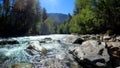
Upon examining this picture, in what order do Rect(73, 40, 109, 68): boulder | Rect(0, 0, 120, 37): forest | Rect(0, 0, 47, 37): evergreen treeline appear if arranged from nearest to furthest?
Rect(73, 40, 109, 68): boulder
Rect(0, 0, 120, 37): forest
Rect(0, 0, 47, 37): evergreen treeline

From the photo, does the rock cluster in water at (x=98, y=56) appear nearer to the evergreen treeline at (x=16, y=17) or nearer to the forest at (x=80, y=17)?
the forest at (x=80, y=17)

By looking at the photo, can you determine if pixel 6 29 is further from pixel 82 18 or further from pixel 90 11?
pixel 90 11

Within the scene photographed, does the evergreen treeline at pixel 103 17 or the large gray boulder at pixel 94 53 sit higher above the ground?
the evergreen treeline at pixel 103 17

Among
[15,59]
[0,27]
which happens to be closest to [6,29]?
[0,27]

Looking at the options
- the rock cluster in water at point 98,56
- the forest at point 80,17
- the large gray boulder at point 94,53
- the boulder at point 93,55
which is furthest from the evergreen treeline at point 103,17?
the boulder at point 93,55

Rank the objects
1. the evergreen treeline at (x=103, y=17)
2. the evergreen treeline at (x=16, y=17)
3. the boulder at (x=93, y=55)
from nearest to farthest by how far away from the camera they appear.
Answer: the boulder at (x=93, y=55), the evergreen treeline at (x=103, y=17), the evergreen treeline at (x=16, y=17)

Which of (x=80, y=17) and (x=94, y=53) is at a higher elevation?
(x=80, y=17)

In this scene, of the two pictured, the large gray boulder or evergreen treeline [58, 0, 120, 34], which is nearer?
the large gray boulder

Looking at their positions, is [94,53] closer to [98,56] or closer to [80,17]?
[98,56]

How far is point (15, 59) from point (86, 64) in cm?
429

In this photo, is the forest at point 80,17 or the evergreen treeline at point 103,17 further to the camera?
the forest at point 80,17

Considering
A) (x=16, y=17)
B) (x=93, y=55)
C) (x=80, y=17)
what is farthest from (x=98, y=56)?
(x=16, y=17)

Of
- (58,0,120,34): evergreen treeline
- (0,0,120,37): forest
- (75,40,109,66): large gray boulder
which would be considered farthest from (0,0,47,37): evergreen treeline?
(75,40,109,66): large gray boulder

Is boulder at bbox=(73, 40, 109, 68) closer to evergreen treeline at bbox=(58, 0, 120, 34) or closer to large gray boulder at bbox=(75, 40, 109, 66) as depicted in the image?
large gray boulder at bbox=(75, 40, 109, 66)
